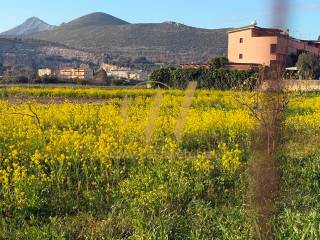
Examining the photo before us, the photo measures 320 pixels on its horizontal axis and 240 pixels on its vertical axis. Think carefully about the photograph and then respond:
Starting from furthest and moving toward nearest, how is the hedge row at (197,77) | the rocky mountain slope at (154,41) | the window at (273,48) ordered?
the rocky mountain slope at (154,41) < the hedge row at (197,77) < the window at (273,48)

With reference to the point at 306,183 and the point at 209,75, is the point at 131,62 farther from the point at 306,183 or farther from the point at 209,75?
the point at 306,183

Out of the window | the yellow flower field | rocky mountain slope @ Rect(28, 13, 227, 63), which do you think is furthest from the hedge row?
rocky mountain slope @ Rect(28, 13, 227, 63)

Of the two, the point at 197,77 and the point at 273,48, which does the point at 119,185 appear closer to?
the point at 273,48

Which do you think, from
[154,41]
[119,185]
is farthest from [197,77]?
[154,41]

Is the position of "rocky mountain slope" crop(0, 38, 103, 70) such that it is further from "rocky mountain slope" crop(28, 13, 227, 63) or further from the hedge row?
the hedge row

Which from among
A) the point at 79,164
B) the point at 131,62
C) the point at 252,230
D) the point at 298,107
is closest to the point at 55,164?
the point at 79,164

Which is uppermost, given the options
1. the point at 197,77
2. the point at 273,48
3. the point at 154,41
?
the point at 154,41

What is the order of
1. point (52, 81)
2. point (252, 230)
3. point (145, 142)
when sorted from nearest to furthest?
point (252, 230)
point (145, 142)
point (52, 81)

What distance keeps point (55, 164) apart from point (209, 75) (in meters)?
27.5

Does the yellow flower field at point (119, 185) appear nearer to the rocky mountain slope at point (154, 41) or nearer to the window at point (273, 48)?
the window at point (273, 48)

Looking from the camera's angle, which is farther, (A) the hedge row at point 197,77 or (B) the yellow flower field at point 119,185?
(A) the hedge row at point 197,77

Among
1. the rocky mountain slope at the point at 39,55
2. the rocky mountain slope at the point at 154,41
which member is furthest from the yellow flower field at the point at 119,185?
the rocky mountain slope at the point at 39,55

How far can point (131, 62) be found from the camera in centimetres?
7294

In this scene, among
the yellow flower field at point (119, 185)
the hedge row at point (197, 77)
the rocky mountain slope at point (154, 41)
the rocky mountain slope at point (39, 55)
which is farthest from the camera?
the rocky mountain slope at point (154, 41)
